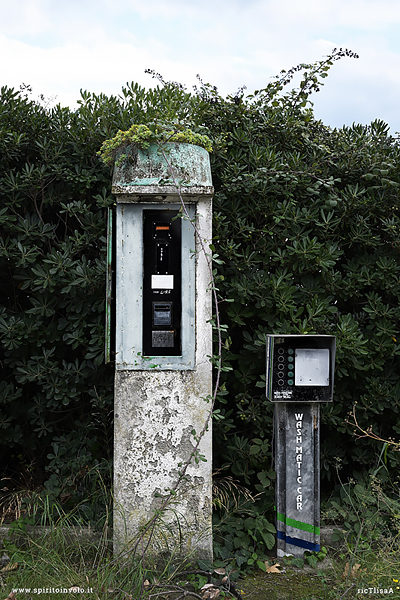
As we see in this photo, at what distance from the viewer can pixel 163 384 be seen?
10.7 ft

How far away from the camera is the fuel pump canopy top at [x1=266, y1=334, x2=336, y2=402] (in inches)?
138

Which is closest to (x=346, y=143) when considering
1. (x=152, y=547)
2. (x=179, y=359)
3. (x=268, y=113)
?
(x=268, y=113)

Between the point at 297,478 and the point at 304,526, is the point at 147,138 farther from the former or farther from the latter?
the point at 304,526

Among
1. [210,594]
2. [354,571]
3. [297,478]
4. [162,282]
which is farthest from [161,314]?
[354,571]

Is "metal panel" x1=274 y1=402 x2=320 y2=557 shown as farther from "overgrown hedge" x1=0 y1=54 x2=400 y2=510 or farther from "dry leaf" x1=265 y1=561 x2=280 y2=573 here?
"overgrown hedge" x1=0 y1=54 x2=400 y2=510

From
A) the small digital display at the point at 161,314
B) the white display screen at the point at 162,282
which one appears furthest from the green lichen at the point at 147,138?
the small digital display at the point at 161,314

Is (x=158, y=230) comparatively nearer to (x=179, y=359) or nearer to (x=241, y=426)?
(x=179, y=359)

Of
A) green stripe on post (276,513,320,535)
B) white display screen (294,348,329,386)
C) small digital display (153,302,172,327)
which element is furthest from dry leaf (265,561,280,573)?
small digital display (153,302,172,327)

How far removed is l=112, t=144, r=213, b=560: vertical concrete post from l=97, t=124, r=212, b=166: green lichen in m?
0.05

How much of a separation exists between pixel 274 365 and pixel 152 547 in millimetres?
1446

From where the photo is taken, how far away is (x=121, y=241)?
3.28 metres

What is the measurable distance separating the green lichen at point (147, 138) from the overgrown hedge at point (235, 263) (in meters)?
0.53

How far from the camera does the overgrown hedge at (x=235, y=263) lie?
388 cm

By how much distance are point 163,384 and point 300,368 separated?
100cm
